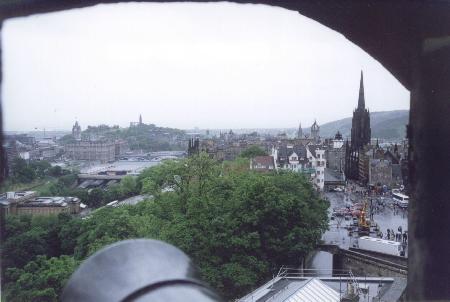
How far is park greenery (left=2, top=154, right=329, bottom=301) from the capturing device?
1182 cm

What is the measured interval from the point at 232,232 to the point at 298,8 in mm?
11055

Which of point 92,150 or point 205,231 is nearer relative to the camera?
point 205,231

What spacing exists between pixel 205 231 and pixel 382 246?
586 centimetres

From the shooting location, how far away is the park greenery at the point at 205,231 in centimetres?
1182

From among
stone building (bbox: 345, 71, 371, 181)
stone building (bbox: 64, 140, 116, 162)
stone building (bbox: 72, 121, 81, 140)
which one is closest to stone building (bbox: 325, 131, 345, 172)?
stone building (bbox: 345, 71, 371, 181)

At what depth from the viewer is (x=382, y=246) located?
14820 mm

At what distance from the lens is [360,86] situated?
117 ft

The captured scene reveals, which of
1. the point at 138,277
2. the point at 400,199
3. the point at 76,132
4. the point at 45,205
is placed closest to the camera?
the point at 138,277

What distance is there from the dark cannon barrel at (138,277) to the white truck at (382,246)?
14.4 metres

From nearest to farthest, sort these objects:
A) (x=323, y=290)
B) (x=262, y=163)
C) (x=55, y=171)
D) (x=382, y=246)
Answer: (x=323, y=290)
(x=382, y=246)
(x=55, y=171)
(x=262, y=163)

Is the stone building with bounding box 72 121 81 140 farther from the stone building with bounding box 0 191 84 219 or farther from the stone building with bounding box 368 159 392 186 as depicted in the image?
the stone building with bounding box 368 159 392 186

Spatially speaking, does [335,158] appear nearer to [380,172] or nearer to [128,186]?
[380,172]

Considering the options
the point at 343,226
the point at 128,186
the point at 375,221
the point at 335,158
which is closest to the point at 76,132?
the point at 128,186

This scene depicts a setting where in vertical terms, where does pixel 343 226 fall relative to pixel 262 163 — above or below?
below
